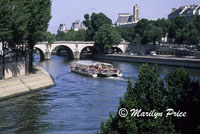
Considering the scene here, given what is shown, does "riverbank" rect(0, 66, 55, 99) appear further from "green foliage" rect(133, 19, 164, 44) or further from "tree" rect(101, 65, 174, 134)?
"green foliage" rect(133, 19, 164, 44)

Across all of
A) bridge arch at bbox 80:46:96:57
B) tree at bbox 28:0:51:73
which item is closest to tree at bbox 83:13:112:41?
bridge arch at bbox 80:46:96:57

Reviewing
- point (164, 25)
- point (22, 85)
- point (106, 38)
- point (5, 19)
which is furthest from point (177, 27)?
point (5, 19)

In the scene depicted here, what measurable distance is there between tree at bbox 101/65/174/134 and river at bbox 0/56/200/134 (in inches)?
463

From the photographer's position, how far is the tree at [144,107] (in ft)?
60.1

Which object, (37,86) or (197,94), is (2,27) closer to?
(37,86)

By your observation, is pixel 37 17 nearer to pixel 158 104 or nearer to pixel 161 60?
pixel 158 104

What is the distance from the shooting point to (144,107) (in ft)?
62.6

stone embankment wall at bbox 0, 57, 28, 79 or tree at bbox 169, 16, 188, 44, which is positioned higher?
tree at bbox 169, 16, 188, 44

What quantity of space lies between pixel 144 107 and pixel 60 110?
20800 millimetres

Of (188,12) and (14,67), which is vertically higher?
(188,12)

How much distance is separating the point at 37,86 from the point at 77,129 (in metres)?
22.9

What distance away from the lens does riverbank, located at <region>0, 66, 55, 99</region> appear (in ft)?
152

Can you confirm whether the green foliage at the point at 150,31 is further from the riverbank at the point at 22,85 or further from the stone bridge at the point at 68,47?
the riverbank at the point at 22,85

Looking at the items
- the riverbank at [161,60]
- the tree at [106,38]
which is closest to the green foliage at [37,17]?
the riverbank at [161,60]
